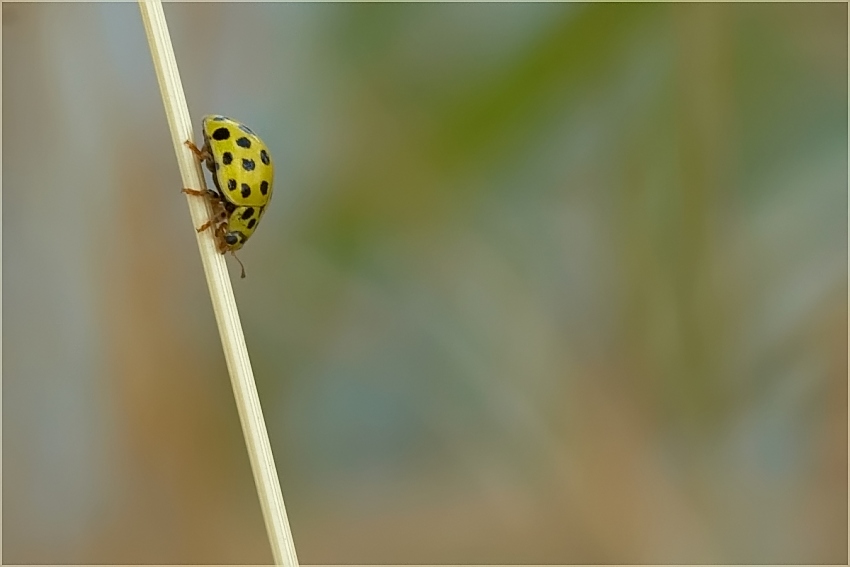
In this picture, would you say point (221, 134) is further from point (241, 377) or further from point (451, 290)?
point (451, 290)

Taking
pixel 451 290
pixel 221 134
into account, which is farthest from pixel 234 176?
pixel 451 290

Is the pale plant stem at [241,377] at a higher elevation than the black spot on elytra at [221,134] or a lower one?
lower

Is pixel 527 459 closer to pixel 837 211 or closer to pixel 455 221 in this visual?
pixel 455 221

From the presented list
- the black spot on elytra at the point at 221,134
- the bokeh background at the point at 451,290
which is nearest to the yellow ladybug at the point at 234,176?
the black spot on elytra at the point at 221,134

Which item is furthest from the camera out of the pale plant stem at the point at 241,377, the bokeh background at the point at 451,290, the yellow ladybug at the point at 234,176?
the bokeh background at the point at 451,290

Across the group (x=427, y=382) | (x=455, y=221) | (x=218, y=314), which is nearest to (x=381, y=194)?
(x=455, y=221)

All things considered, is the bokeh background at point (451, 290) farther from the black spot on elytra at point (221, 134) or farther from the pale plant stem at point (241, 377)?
the pale plant stem at point (241, 377)

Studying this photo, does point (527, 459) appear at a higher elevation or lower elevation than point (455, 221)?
lower
